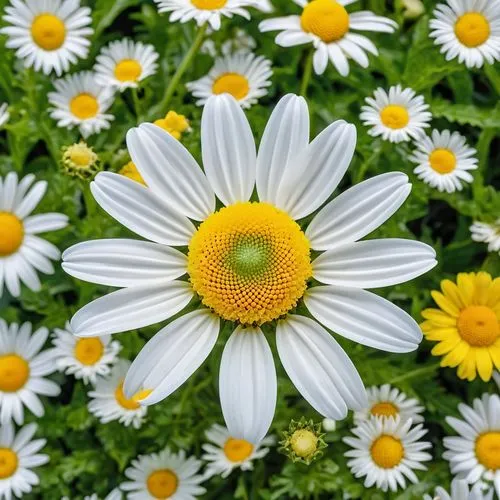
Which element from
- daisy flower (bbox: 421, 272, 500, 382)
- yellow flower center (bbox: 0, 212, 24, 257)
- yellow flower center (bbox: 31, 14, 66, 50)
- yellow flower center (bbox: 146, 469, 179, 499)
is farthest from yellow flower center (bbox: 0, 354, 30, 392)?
daisy flower (bbox: 421, 272, 500, 382)

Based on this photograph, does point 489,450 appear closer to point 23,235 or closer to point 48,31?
point 23,235

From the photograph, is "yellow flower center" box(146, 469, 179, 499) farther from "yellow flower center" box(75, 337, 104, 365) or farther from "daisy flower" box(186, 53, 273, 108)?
"daisy flower" box(186, 53, 273, 108)

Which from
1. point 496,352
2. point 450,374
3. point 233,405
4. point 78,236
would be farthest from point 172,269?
point 450,374

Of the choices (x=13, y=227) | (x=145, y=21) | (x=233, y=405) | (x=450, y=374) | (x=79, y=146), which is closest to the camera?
(x=233, y=405)

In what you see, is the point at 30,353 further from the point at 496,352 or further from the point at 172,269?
the point at 496,352

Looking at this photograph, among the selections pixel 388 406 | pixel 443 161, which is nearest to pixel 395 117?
pixel 443 161

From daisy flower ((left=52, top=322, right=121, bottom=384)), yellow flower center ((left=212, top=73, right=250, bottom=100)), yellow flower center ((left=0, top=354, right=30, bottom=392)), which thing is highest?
yellow flower center ((left=212, top=73, right=250, bottom=100))

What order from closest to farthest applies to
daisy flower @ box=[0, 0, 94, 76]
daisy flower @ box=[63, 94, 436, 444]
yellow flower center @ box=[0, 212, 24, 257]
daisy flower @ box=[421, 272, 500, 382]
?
daisy flower @ box=[63, 94, 436, 444]
daisy flower @ box=[421, 272, 500, 382]
yellow flower center @ box=[0, 212, 24, 257]
daisy flower @ box=[0, 0, 94, 76]
